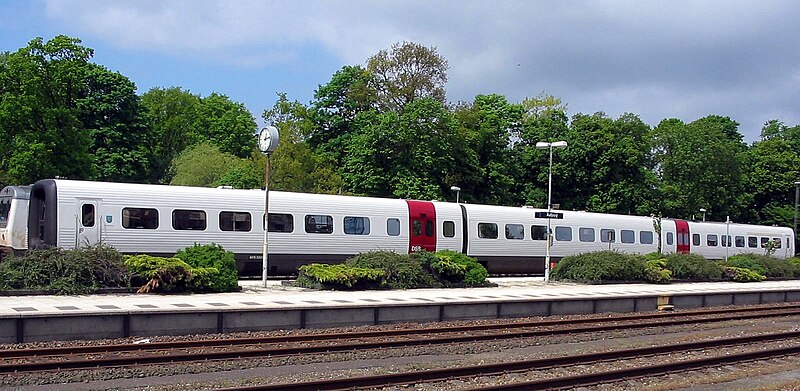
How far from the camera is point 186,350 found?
546 inches

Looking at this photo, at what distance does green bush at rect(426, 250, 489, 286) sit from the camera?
2538 centimetres

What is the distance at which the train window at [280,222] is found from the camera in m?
26.1

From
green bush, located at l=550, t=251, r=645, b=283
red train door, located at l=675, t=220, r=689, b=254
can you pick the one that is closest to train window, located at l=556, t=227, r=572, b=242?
green bush, located at l=550, t=251, r=645, b=283

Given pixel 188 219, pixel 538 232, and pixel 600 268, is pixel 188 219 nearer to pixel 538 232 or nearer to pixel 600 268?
pixel 600 268

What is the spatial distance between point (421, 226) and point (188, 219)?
30.6 feet

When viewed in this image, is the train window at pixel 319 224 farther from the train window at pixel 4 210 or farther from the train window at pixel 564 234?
the train window at pixel 564 234

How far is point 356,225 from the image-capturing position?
92.6 feet

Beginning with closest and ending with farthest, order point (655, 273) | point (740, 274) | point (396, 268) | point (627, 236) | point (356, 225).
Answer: point (396, 268)
point (356, 225)
point (655, 273)
point (740, 274)
point (627, 236)

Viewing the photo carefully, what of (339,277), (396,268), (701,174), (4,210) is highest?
(701,174)

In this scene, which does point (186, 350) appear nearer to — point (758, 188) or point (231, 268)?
point (231, 268)

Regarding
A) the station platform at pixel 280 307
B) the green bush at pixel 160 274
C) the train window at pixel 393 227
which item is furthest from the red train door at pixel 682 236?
the green bush at pixel 160 274

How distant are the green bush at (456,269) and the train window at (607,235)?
1178cm

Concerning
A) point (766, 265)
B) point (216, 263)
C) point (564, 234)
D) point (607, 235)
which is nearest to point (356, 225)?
point (216, 263)

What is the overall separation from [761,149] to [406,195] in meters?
42.0
